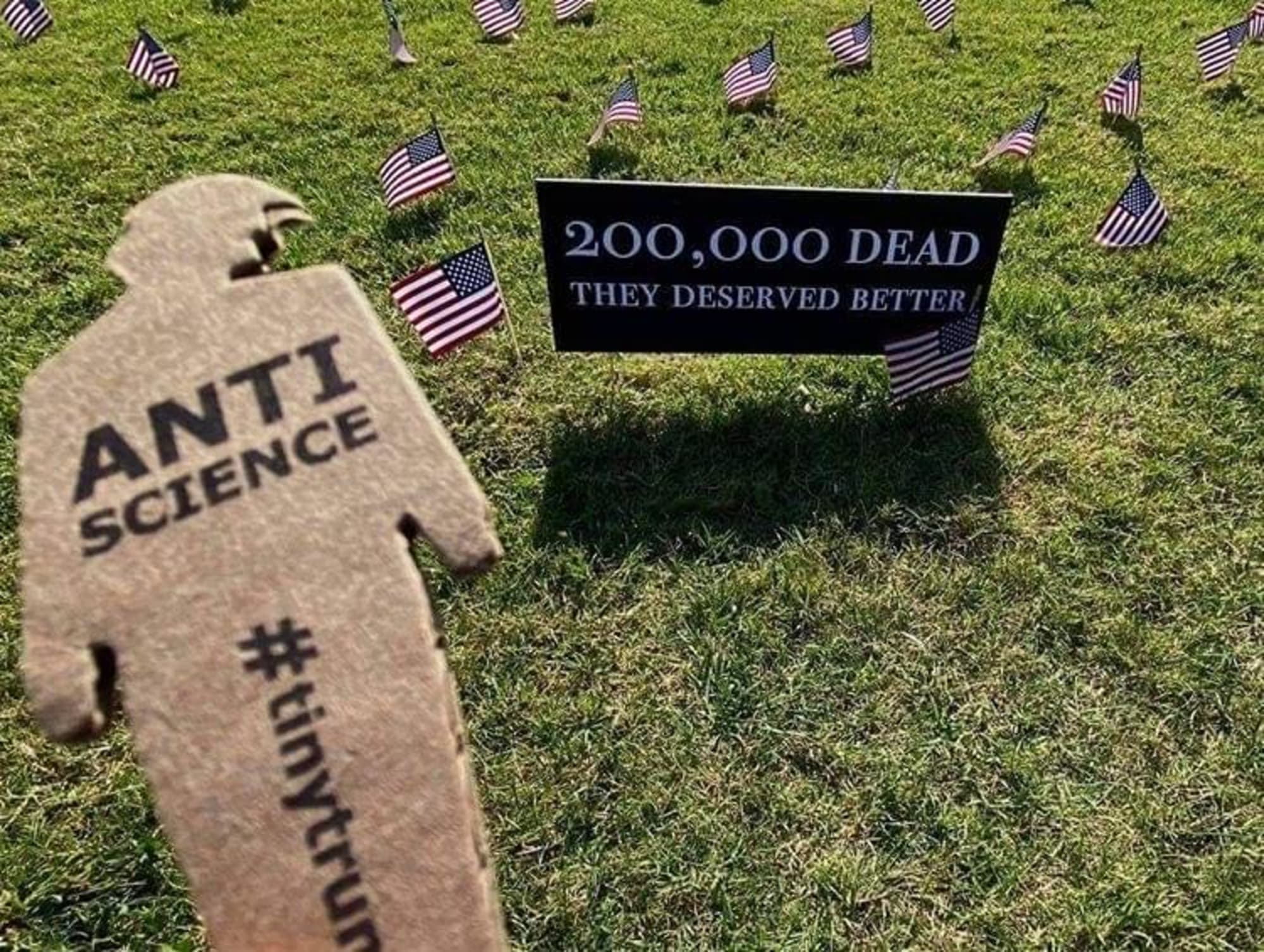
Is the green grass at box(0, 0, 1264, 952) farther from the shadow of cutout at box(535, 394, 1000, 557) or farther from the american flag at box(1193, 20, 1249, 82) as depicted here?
the american flag at box(1193, 20, 1249, 82)

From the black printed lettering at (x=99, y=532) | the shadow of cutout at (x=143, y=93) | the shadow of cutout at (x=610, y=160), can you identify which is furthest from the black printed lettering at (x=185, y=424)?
the shadow of cutout at (x=143, y=93)

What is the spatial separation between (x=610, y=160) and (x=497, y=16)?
7.51ft

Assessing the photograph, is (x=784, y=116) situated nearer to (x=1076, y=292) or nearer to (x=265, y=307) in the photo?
(x=1076, y=292)

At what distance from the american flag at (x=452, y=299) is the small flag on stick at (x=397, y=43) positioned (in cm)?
397

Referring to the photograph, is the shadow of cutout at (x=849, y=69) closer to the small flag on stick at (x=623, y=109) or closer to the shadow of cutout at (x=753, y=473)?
the small flag on stick at (x=623, y=109)

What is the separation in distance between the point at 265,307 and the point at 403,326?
3.97 m

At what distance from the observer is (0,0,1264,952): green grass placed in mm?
3506

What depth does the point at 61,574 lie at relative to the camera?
178 cm

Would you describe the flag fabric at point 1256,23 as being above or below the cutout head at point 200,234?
below

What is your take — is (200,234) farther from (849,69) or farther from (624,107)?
(849,69)

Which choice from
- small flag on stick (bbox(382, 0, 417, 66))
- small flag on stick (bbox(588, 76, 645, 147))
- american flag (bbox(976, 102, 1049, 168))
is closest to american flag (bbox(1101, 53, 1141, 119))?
american flag (bbox(976, 102, 1049, 168))

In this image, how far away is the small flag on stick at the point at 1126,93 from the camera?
7.27 metres

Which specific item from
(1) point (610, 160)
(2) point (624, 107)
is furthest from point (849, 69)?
(1) point (610, 160)

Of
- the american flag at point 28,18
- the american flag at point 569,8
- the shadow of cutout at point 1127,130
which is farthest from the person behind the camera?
the american flag at point 569,8
